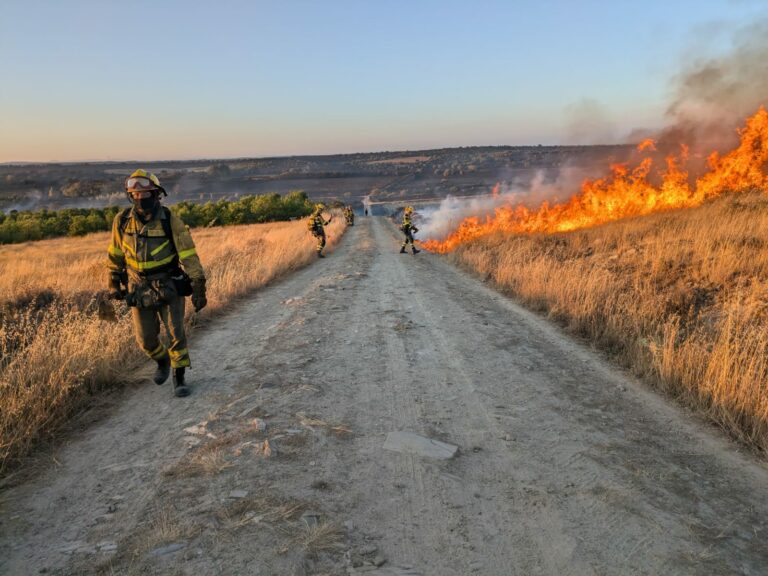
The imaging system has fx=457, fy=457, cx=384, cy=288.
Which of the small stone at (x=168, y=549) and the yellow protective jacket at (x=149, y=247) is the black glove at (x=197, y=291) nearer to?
the yellow protective jacket at (x=149, y=247)

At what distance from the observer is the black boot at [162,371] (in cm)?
529

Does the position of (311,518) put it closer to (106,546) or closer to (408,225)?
(106,546)

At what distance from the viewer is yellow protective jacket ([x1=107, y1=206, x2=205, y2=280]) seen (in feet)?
15.8

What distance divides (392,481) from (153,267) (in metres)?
3.35

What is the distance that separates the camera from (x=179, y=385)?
5.10 metres

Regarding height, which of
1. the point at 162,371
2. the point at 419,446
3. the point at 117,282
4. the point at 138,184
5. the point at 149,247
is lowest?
the point at 419,446

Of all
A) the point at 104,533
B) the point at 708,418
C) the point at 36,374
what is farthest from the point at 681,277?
the point at 36,374

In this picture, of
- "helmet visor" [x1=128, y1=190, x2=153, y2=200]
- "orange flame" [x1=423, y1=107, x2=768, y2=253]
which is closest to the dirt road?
"helmet visor" [x1=128, y1=190, x2=153, y2=200]

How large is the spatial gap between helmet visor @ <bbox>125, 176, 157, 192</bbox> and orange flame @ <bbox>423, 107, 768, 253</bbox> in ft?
52.4

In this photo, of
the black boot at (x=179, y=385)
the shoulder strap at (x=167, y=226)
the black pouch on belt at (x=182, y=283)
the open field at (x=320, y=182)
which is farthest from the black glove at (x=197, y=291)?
the open field at (x=320, y=182)

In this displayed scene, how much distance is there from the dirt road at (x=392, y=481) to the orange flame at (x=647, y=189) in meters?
14.0

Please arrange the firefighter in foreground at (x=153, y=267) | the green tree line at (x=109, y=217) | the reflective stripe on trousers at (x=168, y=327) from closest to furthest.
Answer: the firefighter in foreground at (x=153, y=267) < the reflective stripe on trousers at (x=168, y=327) < the green tree line at (x=109, y=217)

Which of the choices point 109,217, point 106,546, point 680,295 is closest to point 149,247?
point 106,546

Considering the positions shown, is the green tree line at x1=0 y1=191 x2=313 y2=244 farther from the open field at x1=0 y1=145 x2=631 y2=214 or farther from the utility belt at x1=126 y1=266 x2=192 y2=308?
the utility belt at x1=126 y1=266 x2=192 y2=308
